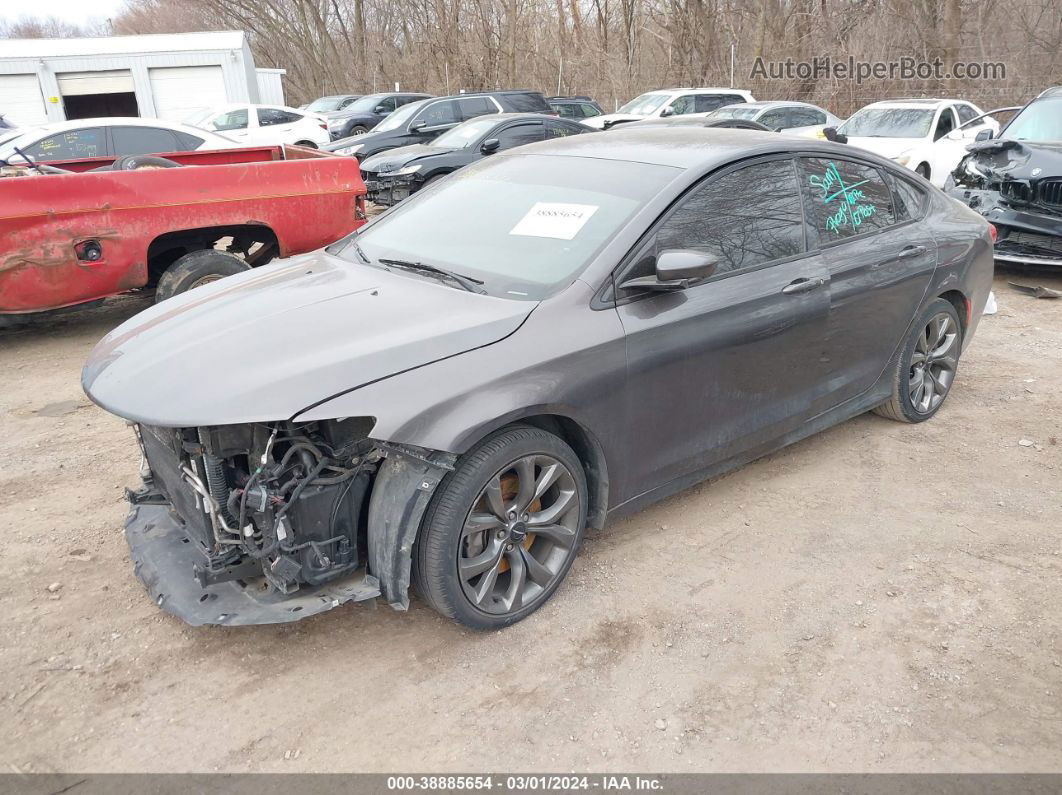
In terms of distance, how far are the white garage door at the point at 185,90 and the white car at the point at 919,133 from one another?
60.3 feet

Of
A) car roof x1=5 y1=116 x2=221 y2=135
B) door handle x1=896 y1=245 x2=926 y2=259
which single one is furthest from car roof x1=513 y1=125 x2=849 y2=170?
car roof x1=5 y1=116 x2=221 y2=135

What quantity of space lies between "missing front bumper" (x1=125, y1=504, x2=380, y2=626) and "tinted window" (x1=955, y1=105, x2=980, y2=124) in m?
14.0

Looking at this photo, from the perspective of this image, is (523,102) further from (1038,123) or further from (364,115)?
(1038,123)

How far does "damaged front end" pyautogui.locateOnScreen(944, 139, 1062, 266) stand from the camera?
770 centimetres

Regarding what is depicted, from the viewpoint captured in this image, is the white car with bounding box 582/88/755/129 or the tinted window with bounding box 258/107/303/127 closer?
the white car with bounding box 582/88/755/129

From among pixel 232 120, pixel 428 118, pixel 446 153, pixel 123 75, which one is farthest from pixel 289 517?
pixel 123 75

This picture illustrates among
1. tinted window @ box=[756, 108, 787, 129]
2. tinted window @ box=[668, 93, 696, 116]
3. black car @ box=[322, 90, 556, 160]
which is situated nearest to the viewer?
black car @ box=[322, 90, 556, 160]

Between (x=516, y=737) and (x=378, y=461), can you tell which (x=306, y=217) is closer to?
(x=378, y=461)

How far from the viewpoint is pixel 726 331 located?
138 inches

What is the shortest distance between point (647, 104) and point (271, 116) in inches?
331

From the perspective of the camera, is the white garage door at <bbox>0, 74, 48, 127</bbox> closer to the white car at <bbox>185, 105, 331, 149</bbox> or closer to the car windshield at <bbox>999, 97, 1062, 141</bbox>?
the white car at <bbox>185, 105, 331, 149</bbox>

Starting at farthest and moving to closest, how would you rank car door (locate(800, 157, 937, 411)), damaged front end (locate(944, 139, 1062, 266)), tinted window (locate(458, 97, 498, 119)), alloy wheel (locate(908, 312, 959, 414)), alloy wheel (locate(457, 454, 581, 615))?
tinted window (locate(458, 97, 498, 119)) → damaged front end (locate(944, 139, 1062, 266)) → alloy wheel (locate(908, 312, 959, 414)) → car door (locate(800, 157, 937, 411)) → alloy wheel (locate(457, 454, 581, 615))

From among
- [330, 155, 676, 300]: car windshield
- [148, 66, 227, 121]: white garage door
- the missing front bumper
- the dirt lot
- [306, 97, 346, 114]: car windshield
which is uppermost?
[148, 66, 227, 121]: white garage door

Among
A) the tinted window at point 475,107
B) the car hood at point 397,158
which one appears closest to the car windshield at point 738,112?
the tinted window at point 475,107
